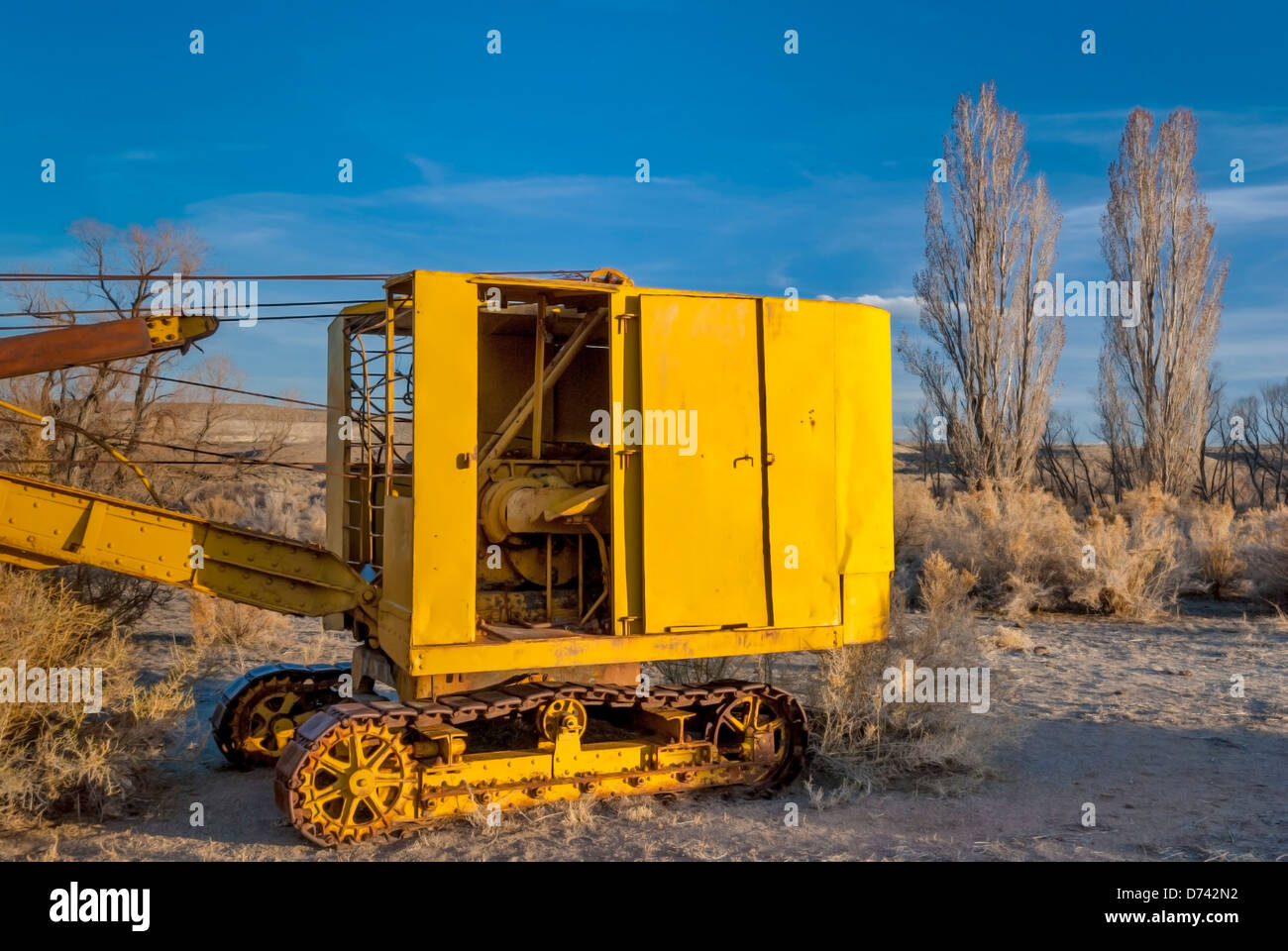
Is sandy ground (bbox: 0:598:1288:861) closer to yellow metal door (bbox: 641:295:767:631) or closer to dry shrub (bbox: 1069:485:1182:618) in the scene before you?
yellow metal door (bbox: 641:295:767:631)

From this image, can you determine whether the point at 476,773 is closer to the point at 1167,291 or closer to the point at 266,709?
the point at 266,709

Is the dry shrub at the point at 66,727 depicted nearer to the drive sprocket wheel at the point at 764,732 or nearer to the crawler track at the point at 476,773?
the crawler track at the point at 476,773

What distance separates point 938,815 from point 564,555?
2989 mm

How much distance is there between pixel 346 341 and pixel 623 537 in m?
2.88

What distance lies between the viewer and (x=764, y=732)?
23.3ft

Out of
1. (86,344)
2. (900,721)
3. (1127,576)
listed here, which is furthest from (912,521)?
(86,344)

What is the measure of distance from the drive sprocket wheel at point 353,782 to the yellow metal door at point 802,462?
2.51 metres

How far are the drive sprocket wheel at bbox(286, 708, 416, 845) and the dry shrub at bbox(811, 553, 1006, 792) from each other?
3.04m

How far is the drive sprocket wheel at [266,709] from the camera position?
7.55m

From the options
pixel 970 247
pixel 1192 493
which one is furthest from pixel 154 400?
pixel 1192 493

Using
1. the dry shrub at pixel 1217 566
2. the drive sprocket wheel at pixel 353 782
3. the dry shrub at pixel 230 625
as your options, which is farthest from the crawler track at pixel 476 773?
the dry shrub at pixel 1217 566

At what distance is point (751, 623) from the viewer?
6.83 metres
